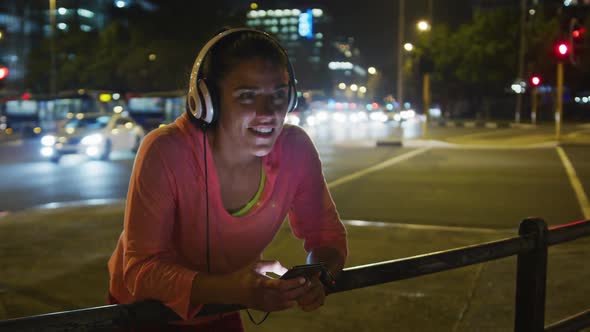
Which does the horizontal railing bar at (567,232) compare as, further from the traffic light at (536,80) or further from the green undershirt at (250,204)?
the traffic light at (536,80)

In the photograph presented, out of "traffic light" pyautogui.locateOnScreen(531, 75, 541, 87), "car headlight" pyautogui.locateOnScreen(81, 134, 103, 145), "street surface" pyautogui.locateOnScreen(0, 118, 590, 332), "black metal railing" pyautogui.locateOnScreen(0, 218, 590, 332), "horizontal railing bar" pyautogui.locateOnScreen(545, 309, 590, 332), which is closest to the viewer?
"black metal railing" pyautogui.locateOnScreen(0, 218, 590, 332)

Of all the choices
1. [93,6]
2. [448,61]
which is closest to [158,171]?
[448,61]

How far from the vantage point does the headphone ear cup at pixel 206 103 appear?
1.93 m

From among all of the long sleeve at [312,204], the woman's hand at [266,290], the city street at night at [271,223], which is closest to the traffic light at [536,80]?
the city street at night at [271,223]

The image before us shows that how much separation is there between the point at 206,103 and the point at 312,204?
0.52 meters

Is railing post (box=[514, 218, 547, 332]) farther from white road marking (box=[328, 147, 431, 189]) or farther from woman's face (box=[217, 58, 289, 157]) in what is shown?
white road marking (box=[328, 147, 431, 189])

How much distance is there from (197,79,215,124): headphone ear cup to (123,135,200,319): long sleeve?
6.2 inches

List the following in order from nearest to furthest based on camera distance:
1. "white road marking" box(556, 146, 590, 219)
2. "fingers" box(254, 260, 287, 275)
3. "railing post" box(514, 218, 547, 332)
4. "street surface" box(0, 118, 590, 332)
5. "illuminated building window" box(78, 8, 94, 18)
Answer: "fingers" box(254, 260, 287, 275)
"railing post" box(514, 218, 547, 332)
"street surface" box(0, 118, 590, 332)
"white road marking" box(556, 146, 590, 219)
"illuminated building window" box(78, 8, 94, 18)

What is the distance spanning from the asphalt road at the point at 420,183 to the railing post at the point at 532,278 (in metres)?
6.21

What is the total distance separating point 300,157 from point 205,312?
65 cm

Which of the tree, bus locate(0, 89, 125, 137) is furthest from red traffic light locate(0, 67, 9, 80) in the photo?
the tree

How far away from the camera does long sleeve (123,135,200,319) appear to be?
167 centimetres

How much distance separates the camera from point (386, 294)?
17.9ft

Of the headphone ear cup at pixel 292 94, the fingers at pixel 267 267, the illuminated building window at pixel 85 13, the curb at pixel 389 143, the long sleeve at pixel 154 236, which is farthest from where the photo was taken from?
the illuminated building window at pixel 85 13
